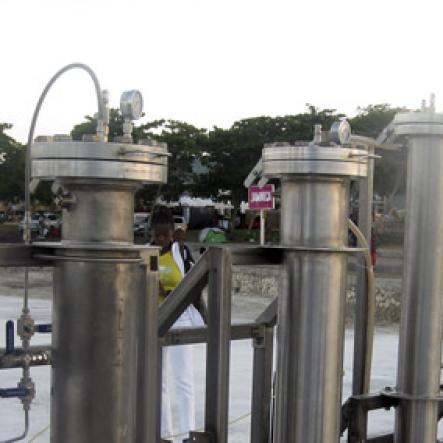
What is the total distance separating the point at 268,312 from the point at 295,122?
3725 centimetres

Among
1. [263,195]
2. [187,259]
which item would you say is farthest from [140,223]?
[263,195]

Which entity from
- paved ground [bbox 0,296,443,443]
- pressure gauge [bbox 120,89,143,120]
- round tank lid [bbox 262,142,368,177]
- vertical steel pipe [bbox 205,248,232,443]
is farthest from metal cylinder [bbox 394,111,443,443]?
paved ground [bbox 0,296,443,443]

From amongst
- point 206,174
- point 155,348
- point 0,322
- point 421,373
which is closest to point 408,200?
point 421,373

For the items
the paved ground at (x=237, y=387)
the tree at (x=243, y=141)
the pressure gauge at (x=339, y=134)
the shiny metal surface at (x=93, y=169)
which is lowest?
the paved ground at (x=237, y=387)

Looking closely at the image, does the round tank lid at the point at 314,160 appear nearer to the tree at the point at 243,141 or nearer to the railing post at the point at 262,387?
the railing post at the point at 262,387

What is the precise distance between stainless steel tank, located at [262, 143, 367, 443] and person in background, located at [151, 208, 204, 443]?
1951 millimetres

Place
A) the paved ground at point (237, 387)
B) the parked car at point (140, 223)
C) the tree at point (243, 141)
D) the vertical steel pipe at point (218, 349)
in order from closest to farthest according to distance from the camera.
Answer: the vertical steel pipe at point (218, 349)
the paved ground at point (237, 387)
the parked car at point (140, 223)
the tree at point (243, 141)

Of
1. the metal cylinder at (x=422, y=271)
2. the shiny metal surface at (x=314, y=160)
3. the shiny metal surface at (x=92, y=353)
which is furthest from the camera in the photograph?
the metal cylinder at (x=422, y=271)

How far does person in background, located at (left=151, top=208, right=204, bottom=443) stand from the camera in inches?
177

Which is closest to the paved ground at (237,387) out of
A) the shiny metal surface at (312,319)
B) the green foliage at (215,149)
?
the shiny metal surface at (312,319)

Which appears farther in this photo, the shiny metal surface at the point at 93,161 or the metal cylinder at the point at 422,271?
the metal cylinder at the point at 422,271

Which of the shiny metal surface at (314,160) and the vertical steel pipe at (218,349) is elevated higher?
the shiny metal surface at (314,160)

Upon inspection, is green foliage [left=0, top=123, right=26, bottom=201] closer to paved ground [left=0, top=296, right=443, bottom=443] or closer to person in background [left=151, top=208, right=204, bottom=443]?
paved ground [left=0, top=296, right=443, bottom=443]

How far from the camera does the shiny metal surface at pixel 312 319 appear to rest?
97.2 inches
